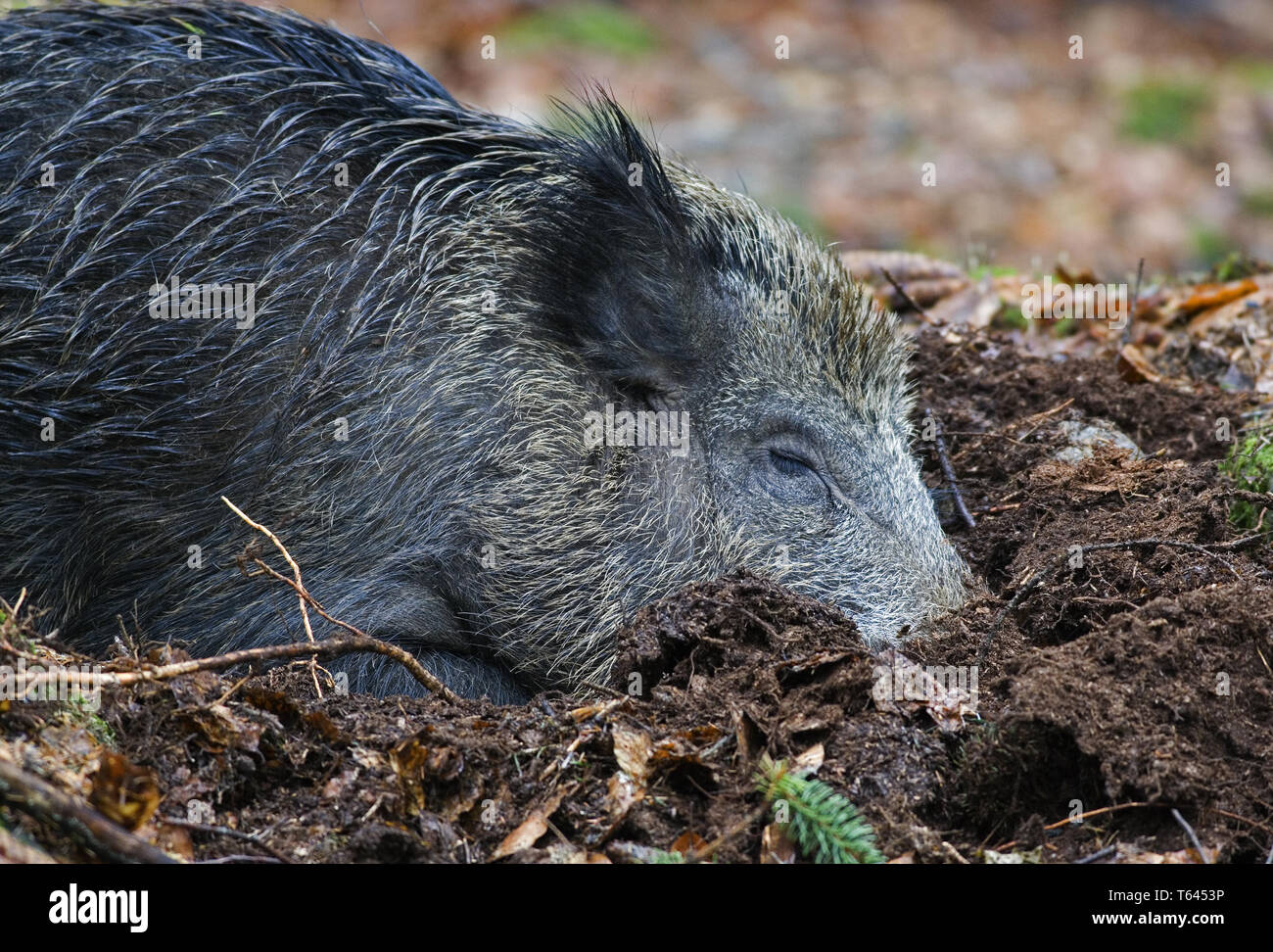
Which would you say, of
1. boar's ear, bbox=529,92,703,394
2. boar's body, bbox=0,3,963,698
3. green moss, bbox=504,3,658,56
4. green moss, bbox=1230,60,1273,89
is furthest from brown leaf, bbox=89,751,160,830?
green moss, bbox=1230,60,1273,89

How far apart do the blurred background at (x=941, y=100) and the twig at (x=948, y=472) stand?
23.5 feet

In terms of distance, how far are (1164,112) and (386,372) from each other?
1521 centimetres

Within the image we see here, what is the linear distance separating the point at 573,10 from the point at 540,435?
558 inches

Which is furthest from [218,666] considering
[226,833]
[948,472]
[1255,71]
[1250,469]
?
[1255,71]

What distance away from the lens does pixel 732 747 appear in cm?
381

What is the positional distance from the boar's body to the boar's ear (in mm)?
13

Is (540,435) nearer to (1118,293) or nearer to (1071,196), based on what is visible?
(1118,293)

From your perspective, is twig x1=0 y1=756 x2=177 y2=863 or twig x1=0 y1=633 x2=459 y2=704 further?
twig x1=0 y1=633 x2=459 y2=704

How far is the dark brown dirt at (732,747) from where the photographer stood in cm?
346

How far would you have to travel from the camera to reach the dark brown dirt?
3.46 meters

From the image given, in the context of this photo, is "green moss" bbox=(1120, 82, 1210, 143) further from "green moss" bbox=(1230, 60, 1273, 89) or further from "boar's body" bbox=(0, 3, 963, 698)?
"boar's body" bbox=(0, 3, 963, 698)

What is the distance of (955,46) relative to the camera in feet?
63.6

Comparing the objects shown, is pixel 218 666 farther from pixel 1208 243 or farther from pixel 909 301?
pixel 1208 243
